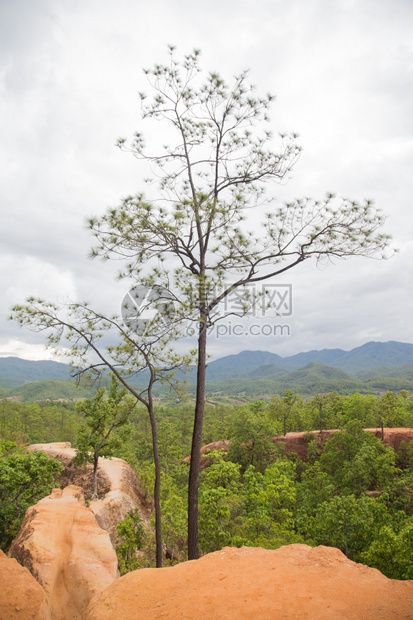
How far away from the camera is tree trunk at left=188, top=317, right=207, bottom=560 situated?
7.77m

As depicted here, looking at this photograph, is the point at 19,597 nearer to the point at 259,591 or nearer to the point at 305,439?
the point at 259,591

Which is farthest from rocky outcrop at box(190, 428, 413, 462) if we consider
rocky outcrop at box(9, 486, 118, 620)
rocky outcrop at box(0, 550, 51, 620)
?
rocky outcrop at box(0, 550, 51, 620)

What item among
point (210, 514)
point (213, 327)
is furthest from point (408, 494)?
point (213, 327)

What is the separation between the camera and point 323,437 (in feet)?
139

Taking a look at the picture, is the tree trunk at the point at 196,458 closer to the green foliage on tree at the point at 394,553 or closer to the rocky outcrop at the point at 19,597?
the rocky outcrop at the point at 19,597

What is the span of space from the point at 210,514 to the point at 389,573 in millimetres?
11792

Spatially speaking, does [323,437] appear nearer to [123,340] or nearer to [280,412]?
[280,412]

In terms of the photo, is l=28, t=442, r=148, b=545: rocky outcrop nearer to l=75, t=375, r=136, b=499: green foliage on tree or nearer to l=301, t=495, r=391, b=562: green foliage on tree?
l=75, t=375, r=136, b=499: green foliage on tree

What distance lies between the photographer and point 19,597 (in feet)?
16.6

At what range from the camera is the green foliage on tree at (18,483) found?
12.1 m

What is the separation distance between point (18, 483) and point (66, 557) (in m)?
6.23

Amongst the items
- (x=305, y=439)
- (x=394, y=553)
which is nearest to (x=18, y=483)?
(x=394, y=553)

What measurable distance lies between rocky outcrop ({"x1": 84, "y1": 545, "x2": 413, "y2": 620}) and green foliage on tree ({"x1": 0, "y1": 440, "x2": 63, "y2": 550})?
29.8 ft

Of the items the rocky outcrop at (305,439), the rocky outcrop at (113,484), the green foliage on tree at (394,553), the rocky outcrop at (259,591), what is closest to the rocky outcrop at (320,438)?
the rocky outcrop at (305,439)
